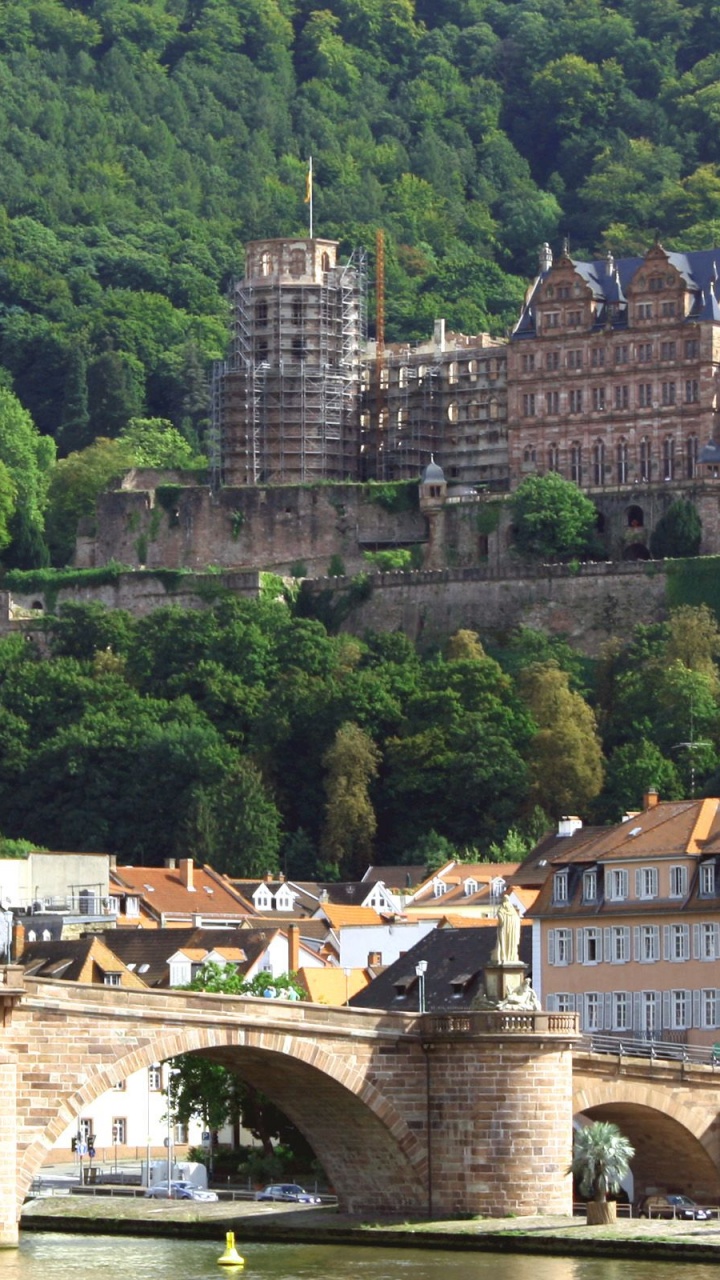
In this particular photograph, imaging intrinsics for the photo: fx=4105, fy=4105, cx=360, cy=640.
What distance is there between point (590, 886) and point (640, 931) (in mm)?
2347

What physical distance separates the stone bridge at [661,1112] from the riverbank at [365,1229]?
2.67 metres

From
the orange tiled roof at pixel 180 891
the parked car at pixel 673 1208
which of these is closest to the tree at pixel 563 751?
the orange tiled roof at pixel 180 891

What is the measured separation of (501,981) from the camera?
72.1 m

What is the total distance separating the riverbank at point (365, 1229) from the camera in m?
68.9

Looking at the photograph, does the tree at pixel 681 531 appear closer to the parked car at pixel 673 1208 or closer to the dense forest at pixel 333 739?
the dense forest at pixel 333 739

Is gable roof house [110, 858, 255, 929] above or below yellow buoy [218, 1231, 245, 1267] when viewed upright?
above

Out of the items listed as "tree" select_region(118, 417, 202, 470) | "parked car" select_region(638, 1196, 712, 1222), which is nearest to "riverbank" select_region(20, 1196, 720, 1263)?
"parked car" select_region(638, 1196, 712, 1222)

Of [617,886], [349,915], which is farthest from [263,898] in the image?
[617,886]

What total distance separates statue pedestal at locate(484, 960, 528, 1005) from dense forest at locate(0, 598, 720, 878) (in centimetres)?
5174

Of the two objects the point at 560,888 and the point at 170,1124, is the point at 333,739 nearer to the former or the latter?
the point at 560,888

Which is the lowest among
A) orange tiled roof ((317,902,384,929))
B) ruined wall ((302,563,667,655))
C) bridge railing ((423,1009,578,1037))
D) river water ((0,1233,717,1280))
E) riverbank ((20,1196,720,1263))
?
river water ((0,1233,717,1280))

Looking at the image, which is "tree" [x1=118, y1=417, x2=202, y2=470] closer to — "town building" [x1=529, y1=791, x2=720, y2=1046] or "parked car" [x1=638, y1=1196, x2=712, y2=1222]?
"town building" [x1=529, y1=791, x2=720, y2=1046]

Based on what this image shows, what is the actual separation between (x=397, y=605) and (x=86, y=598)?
1206cm

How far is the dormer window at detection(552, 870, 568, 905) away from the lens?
87.6 m
